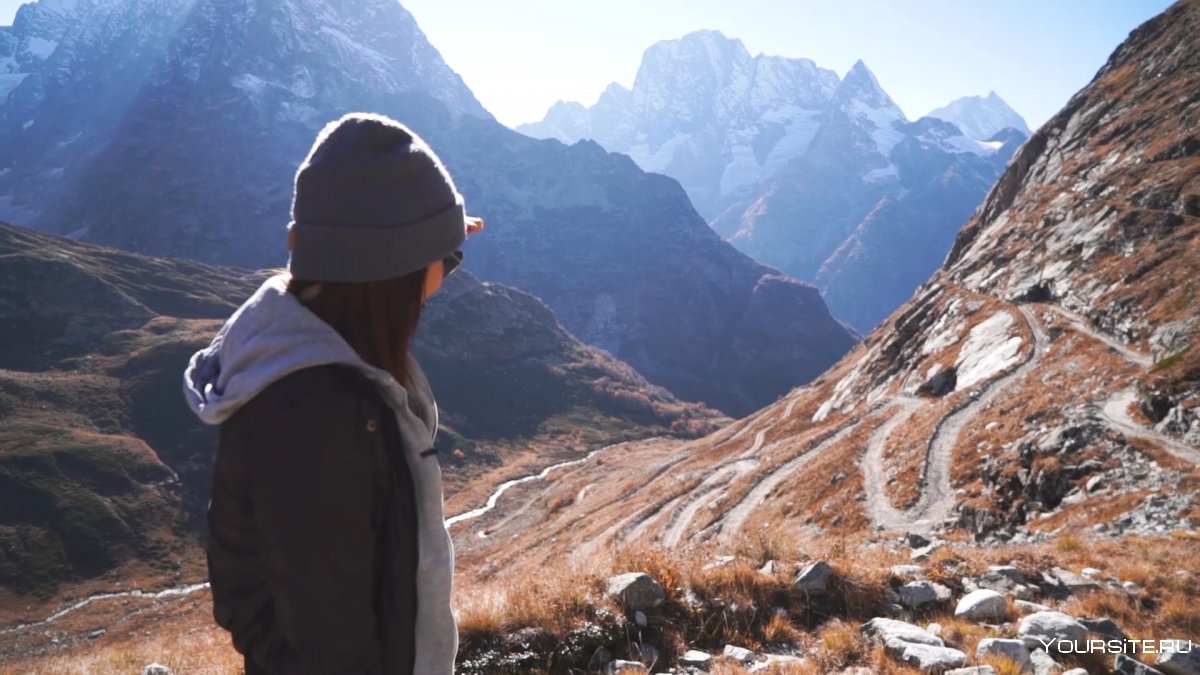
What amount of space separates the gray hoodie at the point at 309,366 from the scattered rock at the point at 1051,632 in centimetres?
743

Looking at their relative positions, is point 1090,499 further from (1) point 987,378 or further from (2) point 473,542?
(2) point 473,542

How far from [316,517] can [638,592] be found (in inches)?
272

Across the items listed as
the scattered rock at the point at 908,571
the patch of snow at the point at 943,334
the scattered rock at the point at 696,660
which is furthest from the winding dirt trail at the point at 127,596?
the scattered rock at the point at 908,571

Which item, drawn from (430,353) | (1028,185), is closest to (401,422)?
(1028,185)

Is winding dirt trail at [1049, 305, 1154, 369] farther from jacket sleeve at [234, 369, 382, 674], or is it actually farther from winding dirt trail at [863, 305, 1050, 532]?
jacket sleeve at [234, 369, 382, 674]

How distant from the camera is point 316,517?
104 inches

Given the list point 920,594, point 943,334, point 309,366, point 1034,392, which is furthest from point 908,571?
point 943,334

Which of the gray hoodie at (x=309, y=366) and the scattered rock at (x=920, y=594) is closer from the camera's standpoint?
the gray hoodie at (x=309, y=366)

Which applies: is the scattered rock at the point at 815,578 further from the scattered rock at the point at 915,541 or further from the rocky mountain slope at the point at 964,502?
the scattered rock at the point at 915,541

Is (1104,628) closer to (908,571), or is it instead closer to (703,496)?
(908,571)

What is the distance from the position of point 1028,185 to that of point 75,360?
18160cm

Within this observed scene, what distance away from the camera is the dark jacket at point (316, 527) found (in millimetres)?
2639

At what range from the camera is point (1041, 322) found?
55.1 m

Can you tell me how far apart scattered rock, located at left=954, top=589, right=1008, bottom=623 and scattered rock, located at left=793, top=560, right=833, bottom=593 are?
1716mm
